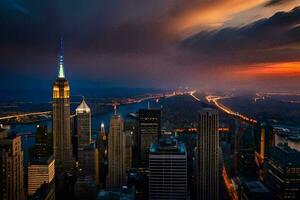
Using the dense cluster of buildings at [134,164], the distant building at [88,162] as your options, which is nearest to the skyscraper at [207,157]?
the dense cluster of buildings at [134,164]

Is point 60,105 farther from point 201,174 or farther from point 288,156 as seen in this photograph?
point 288,156

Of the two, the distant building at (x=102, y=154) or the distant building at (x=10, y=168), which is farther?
the distant building at (x=102, y=154)

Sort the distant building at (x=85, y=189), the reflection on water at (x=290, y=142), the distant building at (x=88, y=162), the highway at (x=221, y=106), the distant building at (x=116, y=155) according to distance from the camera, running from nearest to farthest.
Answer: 1. the distant building at (x=85, y=189)
2. the reflection on water at (x=290, y=142)
3. the distant building at (x=116, y=155)
4. the distant building at (x=88, y=162)
5. the highway at (x=221, y=106)

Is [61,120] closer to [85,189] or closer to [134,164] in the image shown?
[134,164]

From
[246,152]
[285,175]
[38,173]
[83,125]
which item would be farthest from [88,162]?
[285,175]

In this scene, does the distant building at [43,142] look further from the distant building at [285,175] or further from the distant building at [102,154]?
the distant building at [285,175]

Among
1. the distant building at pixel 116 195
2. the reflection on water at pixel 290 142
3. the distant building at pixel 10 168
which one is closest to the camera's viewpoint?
the distant building at pixel 10 168

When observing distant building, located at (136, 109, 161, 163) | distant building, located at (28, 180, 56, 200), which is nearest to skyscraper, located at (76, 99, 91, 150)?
distant building, located at (136, 109, 161, 163)

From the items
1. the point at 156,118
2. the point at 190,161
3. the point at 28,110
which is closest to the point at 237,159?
the point at 190,161
